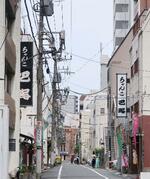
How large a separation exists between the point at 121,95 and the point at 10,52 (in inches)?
929

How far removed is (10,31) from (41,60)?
3.94 meters

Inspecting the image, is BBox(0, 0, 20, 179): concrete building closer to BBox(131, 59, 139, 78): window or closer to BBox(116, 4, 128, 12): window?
BBox(131, 59, 139, 78): window

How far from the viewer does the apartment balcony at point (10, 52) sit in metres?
25.4

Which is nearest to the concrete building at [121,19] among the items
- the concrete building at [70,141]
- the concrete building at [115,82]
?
the concrete building at [115,82]

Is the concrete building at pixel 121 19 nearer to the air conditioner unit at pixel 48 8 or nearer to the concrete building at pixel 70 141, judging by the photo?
the air conditioner unit at pixel 48 8

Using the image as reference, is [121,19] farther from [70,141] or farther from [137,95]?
[70,141]

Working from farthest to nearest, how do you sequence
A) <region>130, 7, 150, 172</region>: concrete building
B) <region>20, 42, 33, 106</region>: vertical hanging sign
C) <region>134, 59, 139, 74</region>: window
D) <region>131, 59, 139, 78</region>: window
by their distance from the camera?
<region>131, 59, 139, 78</region>: window
<region>134, 59, 139, 74</region>: window
<region>130, 7, 150, 172</region>: concrete building
<region>20, 42, 33, 106</region>: vertical hanging sign

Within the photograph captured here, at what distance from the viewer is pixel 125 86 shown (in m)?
48.7

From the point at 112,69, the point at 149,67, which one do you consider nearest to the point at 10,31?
the point at 149,67

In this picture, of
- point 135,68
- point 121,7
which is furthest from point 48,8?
point 121,7

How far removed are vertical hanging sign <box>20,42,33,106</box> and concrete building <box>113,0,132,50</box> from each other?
59.6 meters

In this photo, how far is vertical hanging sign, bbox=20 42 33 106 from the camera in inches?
1256

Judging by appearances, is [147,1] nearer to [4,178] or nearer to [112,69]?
[112,69]

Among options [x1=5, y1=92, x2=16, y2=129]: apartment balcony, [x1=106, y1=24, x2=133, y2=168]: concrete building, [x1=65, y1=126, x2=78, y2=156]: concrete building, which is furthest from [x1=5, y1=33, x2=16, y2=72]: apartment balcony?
[x1=65, y1=126, x2=78, y2=156]: concrete building
